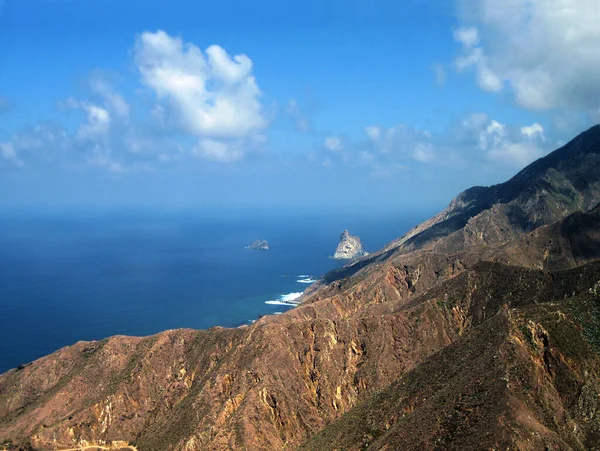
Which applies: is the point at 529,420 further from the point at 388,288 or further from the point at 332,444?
the point at 388,288

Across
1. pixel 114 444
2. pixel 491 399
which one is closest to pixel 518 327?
pixel 491 399

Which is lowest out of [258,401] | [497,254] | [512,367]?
[512,367]

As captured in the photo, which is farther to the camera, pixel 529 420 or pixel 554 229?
pixel 554 229

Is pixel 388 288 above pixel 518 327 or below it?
above

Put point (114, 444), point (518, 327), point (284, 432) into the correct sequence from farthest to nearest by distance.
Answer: point (114, 444), point (284, 432), point (518, 327)

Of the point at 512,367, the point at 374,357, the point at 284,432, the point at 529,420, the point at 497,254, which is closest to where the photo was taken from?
the point at 529,420

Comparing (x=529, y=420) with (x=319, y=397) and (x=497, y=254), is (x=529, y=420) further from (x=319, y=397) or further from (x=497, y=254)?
(x=497, y=254)
